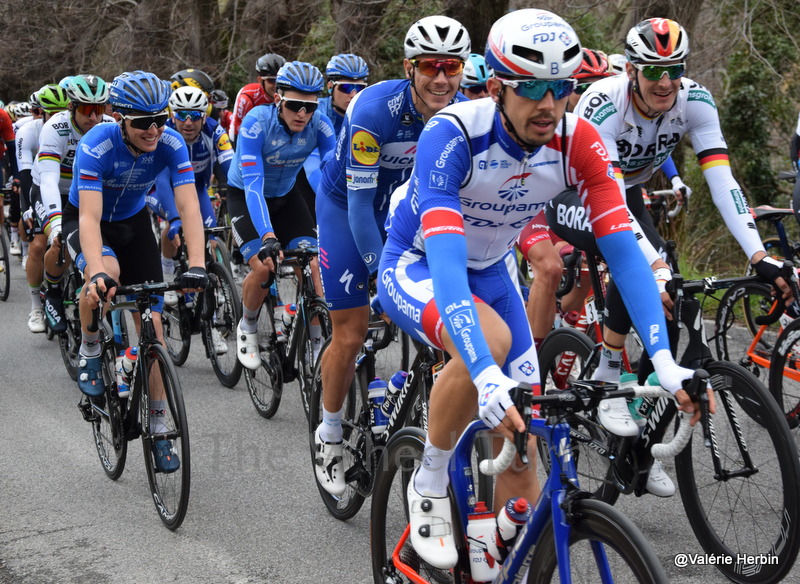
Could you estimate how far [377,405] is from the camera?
15.5 ft

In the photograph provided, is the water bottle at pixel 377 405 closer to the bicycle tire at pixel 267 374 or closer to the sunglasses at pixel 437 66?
the sunglasses at pixel 437 66

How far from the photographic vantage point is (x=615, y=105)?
509 centimetres

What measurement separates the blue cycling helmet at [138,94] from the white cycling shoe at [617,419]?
3.06 m

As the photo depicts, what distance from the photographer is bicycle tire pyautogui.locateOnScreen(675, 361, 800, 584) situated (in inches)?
149

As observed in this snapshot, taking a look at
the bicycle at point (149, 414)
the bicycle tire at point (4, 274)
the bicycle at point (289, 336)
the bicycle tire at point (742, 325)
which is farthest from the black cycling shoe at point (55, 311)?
the bicycle tire at point (742, 325)

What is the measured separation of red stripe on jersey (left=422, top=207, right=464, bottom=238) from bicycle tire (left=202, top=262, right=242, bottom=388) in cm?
472

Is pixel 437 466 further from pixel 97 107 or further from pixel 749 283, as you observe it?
pixel 97 107

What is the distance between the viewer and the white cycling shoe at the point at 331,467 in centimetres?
491

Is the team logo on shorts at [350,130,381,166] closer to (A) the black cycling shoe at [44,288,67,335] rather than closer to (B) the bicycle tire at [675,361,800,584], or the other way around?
(B) the bicycle tire at [675,361,800,584]

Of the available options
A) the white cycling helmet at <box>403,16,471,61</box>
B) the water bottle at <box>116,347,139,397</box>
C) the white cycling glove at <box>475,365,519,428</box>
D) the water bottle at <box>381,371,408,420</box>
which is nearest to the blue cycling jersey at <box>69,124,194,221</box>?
the water bottle at <box>116,347,139,397</box>

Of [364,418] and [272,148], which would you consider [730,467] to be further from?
[272,148]

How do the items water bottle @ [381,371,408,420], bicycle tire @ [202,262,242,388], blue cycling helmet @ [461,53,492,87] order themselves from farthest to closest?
bicycle tire @ [202,262,242,388], blue cycling helmet @ [461,53,492,87], water bottle @ [381,371,408,420]

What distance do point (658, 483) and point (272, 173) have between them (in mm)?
4276

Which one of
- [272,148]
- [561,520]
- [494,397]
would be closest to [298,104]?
[272,148]
